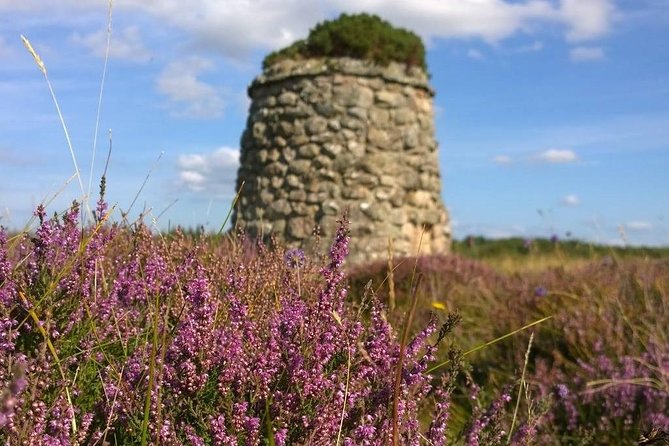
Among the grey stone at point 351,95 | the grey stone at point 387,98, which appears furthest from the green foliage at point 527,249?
the grey stone at point 351,95

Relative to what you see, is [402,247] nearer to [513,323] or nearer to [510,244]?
[513,323]

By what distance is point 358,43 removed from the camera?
1262 cm

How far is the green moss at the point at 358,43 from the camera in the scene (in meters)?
12.7

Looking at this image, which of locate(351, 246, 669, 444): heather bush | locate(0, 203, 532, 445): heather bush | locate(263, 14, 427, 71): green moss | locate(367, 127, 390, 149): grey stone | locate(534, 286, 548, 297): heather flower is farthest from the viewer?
locate(263, 14, 427, 71): green moss

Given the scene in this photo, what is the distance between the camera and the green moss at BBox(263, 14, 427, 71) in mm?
12664

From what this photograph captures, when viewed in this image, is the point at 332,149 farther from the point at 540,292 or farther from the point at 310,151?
the point at 540,292

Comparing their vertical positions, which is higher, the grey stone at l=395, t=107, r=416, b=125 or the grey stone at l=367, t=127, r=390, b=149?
the grey stone at l=395, t=107, r=416, b=125

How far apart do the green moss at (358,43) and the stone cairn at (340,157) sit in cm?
25

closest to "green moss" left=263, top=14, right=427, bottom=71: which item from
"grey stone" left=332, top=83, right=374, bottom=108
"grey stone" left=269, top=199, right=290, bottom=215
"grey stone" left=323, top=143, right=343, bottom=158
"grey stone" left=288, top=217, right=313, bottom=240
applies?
"grey stone" left=332, top=83, right=374, bottom=108

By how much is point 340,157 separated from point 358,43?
211 centimetres

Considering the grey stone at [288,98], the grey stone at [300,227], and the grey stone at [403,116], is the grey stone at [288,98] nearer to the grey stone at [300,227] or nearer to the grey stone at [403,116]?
the grey stone at [403,116]

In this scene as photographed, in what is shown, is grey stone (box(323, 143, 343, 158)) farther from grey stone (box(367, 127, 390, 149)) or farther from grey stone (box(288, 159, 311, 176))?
grey stone (box(367, 127, 390, 149))

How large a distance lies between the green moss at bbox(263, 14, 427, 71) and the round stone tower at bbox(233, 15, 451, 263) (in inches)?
7.4

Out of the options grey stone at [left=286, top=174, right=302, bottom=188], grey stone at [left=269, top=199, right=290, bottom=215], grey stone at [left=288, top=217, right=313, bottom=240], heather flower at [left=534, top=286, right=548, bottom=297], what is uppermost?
grey stone at [left=286, top=174, right=302, bottom=188]
